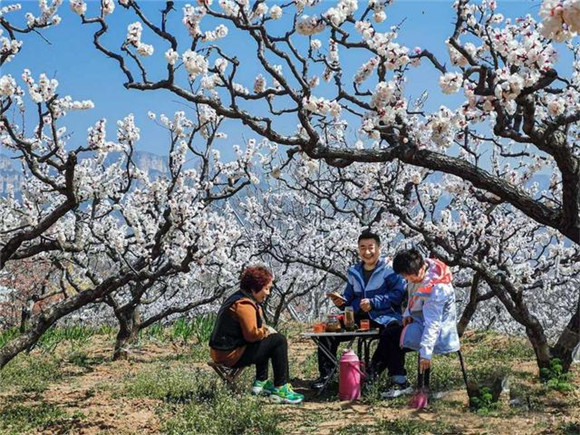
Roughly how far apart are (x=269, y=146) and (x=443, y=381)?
7.09 m

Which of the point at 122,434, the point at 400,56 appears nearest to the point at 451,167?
the point at 400,56

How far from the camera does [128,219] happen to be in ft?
31.7

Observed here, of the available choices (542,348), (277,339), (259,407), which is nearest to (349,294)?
(277,339)

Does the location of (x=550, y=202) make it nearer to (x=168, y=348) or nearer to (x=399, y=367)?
(x=399, y=367)

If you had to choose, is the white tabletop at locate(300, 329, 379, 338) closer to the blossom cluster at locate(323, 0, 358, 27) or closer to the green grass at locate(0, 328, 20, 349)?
the blossom cluster at locate(323, 0, 358, 27)

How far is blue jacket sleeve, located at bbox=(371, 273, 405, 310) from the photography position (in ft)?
21.4

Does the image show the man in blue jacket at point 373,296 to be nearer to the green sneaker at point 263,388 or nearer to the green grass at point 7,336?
the green sneaker at point 263,388

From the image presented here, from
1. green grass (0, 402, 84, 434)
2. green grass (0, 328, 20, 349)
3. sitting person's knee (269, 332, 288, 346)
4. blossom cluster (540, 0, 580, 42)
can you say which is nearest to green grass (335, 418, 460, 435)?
sitting person's knee (269, 332, 288, 346)

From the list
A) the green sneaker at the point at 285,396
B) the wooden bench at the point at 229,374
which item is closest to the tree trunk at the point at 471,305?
the green sneaker at the point at 285,396

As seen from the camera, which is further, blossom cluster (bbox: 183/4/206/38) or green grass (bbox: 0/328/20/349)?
green grass (bbox: 0/328/20/349)

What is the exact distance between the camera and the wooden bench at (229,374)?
6125 millimetres

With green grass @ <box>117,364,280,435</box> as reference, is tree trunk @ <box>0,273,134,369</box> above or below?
above

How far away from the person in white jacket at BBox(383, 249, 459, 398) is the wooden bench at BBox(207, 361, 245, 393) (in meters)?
1.61

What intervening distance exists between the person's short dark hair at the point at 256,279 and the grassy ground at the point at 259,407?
38.1 inches
